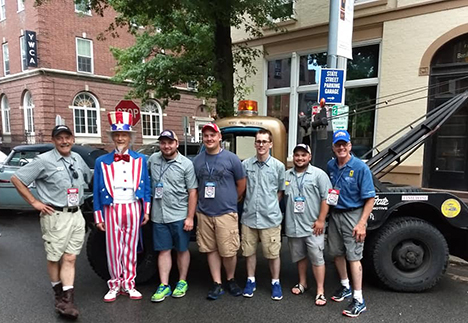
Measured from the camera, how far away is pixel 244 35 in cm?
1060

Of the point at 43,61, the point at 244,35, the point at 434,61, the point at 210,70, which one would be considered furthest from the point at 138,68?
the point at 43,61

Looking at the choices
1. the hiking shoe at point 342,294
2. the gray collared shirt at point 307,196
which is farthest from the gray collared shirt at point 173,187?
the hiking shoe at point 342,294

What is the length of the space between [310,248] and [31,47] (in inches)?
812

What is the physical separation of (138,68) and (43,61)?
11808mm

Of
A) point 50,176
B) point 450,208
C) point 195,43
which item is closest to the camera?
point 50,176

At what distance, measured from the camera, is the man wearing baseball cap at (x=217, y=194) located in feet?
10.8

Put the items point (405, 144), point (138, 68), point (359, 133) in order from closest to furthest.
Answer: point (405, 144), point (359, 133), point (138, 68)

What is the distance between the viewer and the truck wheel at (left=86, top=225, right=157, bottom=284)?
3631 mm

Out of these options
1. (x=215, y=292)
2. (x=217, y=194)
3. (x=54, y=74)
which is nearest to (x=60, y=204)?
(x=217, y=194)

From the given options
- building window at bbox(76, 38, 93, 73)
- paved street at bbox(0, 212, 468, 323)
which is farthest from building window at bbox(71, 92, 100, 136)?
paved street at bbox(0, 212, 468, 323)

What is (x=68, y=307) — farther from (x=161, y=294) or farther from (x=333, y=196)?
(x=333, y=196)

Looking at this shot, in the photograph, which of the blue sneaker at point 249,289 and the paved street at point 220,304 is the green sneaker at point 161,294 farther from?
the blue sneaker at point 249,289

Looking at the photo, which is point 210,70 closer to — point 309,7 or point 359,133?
point 309,7

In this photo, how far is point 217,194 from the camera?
331cm
